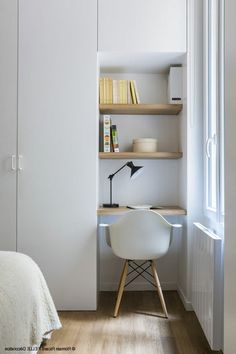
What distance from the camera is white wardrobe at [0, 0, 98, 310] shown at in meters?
2.66

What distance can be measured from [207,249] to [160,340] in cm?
65

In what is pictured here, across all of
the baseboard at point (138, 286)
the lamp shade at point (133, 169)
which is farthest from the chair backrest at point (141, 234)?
the baseboard at point (138, 286)

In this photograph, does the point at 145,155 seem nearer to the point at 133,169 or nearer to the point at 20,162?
the point at 133,169

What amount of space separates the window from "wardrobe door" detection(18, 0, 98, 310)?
2.83 ft

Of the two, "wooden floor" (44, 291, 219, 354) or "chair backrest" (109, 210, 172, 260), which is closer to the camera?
"wooden floor" (44, 291, 219, 354)

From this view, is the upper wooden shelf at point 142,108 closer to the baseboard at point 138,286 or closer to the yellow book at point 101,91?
the yellow book at point 101,91

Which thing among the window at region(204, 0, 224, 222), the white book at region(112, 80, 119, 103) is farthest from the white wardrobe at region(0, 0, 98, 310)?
the window at region(204, 0, 224, 222)

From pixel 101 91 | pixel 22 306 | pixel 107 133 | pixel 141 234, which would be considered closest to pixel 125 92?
pixel 101 91

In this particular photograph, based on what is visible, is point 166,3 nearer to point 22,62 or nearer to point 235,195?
point 22,62

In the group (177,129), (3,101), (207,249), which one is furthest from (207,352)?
(3,101)

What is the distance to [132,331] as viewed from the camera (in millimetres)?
2254

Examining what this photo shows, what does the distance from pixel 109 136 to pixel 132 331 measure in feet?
5.09

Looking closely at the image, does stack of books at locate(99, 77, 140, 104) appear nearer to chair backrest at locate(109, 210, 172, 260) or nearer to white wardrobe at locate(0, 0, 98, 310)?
white wardrobe at locate(0, 0, 98, 310)

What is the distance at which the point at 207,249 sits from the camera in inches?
79.7
